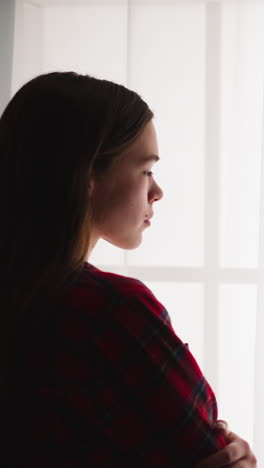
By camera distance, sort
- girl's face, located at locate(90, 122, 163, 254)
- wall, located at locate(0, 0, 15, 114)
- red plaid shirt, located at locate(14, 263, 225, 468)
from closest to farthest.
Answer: red plaid shirt, located at locate(14, 263, 225, 468) → girl's face, located at locate(90, 122, 163, 254) → wall, located at locate(0, 0, 15, 114)

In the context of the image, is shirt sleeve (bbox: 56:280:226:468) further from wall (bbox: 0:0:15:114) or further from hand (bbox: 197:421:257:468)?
wall (bbox: 0:0:15:114)

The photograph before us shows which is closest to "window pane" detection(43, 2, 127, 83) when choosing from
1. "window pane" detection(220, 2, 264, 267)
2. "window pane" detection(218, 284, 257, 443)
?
"window pane" detection(220, 2, 264, 267)

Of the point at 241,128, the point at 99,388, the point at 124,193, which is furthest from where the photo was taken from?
the point at 241,128

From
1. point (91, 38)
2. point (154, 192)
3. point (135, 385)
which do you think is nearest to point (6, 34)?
point (91, 38)

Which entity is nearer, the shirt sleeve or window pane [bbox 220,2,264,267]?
the shirt sleeve

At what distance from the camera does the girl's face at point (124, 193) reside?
2.43 ft

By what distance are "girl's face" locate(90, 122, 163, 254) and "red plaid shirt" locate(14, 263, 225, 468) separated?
12 cm

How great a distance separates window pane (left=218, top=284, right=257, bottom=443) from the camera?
1.72 metres

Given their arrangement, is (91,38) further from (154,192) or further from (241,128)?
(154,192)

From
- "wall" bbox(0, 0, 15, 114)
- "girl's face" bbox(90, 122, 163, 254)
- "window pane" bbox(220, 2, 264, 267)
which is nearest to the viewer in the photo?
"girl's face" bbox(90, 122, 163, 254)

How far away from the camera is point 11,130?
73 cm

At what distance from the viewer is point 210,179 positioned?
173cm

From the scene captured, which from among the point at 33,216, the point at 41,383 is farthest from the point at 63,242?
the point at 41,383

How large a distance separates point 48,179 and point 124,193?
0.11m
